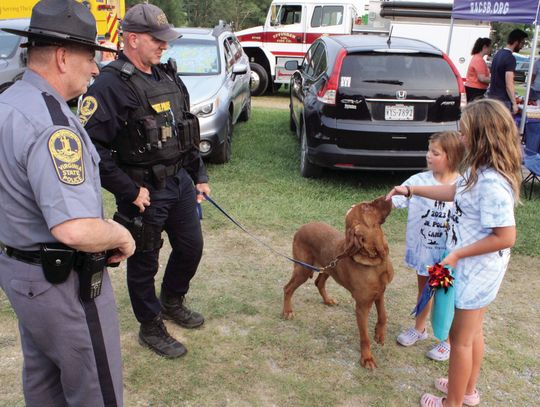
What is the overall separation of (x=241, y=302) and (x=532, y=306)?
2339mm

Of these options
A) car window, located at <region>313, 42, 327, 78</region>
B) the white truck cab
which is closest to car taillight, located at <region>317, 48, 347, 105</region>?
car window, located at <region>313, 42, 327, 78</region>

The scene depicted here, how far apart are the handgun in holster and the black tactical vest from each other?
1.09 m

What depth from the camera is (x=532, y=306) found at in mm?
4039

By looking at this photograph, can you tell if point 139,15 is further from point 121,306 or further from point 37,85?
point 121,306

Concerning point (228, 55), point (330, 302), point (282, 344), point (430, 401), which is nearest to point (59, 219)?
point (282, 344)

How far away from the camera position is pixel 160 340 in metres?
3.31

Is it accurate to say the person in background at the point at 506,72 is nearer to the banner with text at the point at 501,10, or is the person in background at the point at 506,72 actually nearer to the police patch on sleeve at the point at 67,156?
the banner with text at the point at 501,10

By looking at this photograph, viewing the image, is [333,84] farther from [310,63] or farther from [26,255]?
[26,255]

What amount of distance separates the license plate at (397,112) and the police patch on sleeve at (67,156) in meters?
4.83

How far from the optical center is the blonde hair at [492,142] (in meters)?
2.32

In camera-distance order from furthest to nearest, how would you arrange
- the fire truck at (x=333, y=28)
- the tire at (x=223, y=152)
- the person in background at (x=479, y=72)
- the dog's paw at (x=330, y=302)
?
the fire truck at (x=333, y=28)
the person in background at (x=479, y=72)
the tire at (x=223, y=152)
the dog's paw at (x=330, y=302)

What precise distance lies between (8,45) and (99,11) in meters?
5.32

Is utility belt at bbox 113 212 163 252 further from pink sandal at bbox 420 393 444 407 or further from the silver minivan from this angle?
the silver minivan

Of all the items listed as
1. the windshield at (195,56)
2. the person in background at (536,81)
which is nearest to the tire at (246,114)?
the windshield at (195,56)
